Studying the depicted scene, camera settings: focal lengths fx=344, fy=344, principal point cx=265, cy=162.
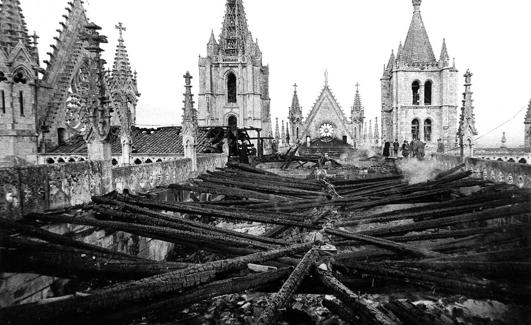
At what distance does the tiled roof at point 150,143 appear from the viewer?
23156 mm

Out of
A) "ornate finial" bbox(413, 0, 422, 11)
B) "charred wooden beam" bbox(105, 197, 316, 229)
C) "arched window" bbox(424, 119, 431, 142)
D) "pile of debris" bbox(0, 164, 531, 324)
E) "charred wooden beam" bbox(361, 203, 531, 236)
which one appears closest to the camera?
"pile of debris" bbox(0, 164, 531, 324)

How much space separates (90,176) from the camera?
24.7 ft

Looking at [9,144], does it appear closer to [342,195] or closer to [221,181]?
[221,181]

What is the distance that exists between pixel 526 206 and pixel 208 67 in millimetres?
50030

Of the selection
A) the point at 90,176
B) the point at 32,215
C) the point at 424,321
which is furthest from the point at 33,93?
the point at 424,321

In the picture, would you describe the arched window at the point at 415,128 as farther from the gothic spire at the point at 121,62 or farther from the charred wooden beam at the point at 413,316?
the charred wooden beam at the point at 413,316

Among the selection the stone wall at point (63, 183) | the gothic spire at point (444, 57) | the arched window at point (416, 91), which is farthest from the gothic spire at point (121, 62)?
the gothic spire at point (444, 57)

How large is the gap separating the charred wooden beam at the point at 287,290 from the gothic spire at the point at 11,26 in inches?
943

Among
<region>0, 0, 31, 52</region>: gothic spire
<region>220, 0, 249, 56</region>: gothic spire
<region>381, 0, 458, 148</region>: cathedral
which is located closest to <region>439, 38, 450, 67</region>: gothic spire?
<region>381, 0, 458, 148</region>: cathedral

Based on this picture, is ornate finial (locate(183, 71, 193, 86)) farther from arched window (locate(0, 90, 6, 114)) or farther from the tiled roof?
arched window (locate(0, 90, 6, 114))

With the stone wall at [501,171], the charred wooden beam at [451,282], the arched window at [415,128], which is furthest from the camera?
the arched window at [415,128]

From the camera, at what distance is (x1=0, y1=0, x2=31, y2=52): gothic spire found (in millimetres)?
21161

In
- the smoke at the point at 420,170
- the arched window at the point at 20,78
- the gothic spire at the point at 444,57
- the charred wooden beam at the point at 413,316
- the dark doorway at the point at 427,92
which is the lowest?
the charred wooden beam at the point at 413,316

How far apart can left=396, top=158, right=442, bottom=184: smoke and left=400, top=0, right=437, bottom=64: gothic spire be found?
3826 centimetres
